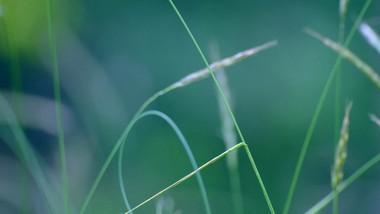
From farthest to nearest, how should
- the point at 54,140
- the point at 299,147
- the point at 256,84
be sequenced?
the point at 54,140
the point at 256,84
the point at 299,147

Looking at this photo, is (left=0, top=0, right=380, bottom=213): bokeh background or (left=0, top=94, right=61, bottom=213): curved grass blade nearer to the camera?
(left=0, top=94, right=61, bottom=213): curved grass blade

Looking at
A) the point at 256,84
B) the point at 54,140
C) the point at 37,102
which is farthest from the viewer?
the point at 54,140

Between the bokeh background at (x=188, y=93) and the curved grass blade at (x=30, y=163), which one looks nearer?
the curved grass blade at (x=30, y=163)

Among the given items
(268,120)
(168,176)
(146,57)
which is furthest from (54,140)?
(268,120)

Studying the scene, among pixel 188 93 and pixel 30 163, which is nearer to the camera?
pixel 30 163

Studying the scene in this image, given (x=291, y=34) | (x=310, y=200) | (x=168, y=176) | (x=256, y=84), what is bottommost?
(x=310, y=200)

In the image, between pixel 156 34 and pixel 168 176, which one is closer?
pixel 168 176

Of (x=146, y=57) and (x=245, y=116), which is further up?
(x=146, y=57)

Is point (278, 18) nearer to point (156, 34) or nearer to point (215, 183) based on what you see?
point (156, 34)
